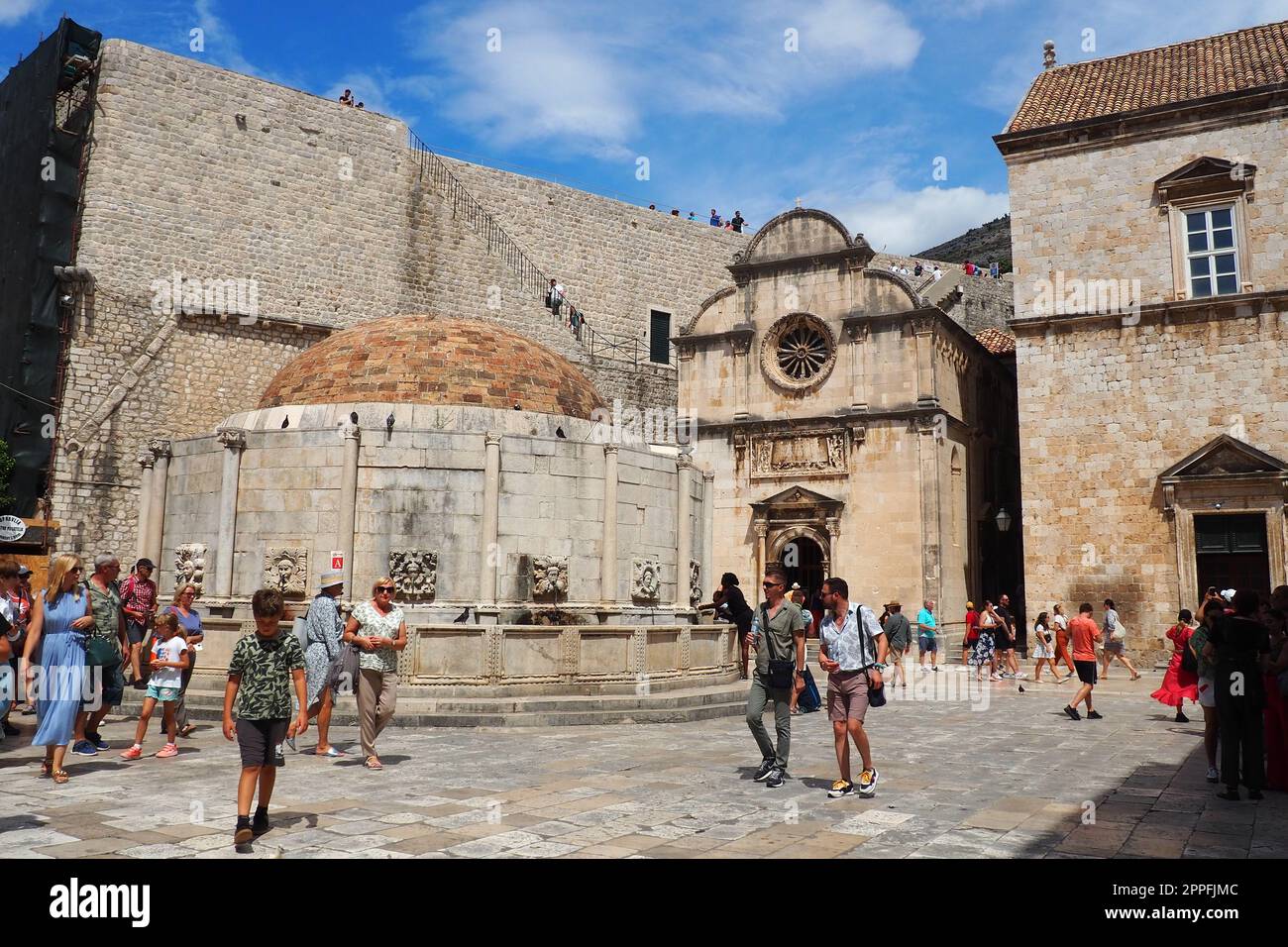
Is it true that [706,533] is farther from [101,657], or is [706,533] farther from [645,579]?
[101,657]

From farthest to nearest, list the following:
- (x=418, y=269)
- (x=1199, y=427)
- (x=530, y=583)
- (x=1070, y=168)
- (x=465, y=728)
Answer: (x=418, y=269) < (x=1070, y=168) < (x=1199, y=427) < (x=530, y=583) < (x=465, y=728)

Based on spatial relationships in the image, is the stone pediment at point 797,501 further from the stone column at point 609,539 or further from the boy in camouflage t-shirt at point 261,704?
→ the boy in camouflage t-shirt at point 261,704

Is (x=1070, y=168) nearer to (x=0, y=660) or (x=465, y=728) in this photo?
(x=465, y=728)

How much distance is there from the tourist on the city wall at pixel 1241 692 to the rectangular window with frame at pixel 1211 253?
16.3m

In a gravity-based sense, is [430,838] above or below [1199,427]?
below

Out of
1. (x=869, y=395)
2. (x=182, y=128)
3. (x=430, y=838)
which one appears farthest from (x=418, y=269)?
(x=430, y=838)

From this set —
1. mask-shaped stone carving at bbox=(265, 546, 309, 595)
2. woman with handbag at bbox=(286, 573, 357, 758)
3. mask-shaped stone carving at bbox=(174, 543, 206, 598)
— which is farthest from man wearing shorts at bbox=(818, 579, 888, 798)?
mask-shaped stone carving at bbox=(174, 543, 206, 598)

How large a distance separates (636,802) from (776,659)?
1824mm

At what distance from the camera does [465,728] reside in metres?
11.1

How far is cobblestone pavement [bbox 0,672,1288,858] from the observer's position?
5773mm

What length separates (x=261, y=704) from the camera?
5930 millimetres

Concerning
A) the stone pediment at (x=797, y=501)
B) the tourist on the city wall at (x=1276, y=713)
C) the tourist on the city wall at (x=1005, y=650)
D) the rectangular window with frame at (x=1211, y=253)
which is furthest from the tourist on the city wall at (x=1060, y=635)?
the tourist on the city wall at (x=1276, y=713)

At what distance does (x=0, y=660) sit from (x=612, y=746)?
544 centimetres
